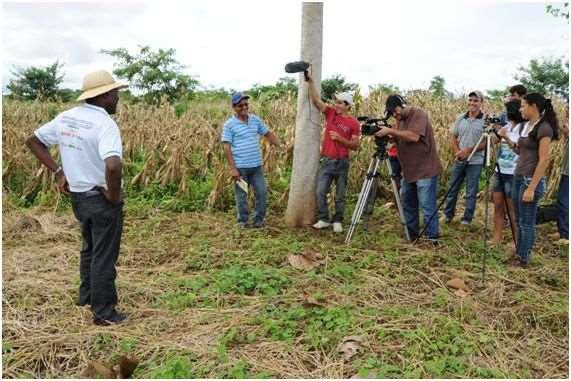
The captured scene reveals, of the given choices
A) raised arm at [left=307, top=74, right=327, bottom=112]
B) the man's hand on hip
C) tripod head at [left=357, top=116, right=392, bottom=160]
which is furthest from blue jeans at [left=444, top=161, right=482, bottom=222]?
the man's hand on hip

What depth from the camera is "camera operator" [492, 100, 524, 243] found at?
528 centimetres

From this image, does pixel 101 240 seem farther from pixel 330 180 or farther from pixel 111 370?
pixel 330 180

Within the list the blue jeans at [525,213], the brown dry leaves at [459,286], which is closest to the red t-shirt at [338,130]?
the blue jeans at [525,213]

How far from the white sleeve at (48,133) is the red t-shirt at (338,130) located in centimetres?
313

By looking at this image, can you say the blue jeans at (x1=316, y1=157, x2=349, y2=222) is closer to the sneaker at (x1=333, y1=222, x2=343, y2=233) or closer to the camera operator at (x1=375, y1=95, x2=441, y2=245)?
the sneaker at (x1=333, y1=222, x2=343, y2=233)

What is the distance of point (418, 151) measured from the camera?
5.48 meters

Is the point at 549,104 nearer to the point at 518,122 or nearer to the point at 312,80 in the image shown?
the point at 518,122

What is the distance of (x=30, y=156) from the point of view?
325 inches

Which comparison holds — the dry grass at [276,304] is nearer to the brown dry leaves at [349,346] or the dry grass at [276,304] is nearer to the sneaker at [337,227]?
the brown dry leaves at [349,346]

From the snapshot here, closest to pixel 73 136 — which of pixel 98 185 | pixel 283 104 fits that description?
pixel 98 185

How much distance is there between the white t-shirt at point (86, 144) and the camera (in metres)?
3.43

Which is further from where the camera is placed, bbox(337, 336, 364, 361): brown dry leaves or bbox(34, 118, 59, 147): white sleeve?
bbox(34, 118, 59, 147): white sleeve

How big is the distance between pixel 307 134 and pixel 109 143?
3.11m

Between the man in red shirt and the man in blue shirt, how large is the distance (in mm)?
739
